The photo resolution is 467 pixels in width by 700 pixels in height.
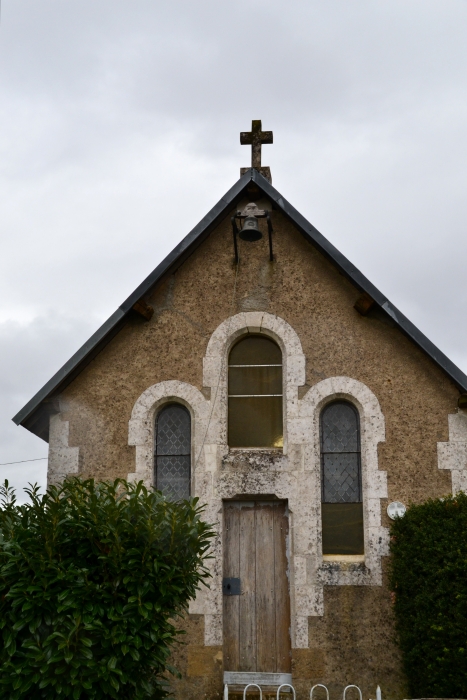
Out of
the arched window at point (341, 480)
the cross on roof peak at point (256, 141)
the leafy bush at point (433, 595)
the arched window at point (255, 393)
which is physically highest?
the cross on roof peak at point (256, 141)

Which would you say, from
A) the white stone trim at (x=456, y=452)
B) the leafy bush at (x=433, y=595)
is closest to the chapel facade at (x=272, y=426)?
the white stone trim at (x=456, y=452)

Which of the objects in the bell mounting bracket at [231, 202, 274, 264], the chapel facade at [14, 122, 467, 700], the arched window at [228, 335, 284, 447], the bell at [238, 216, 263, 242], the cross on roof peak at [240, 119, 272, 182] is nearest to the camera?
the chapel facade at [14, 122, 467, 700]

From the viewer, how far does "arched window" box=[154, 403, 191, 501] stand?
31.4 feet

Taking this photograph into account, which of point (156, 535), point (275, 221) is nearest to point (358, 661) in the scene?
point (156, 535)

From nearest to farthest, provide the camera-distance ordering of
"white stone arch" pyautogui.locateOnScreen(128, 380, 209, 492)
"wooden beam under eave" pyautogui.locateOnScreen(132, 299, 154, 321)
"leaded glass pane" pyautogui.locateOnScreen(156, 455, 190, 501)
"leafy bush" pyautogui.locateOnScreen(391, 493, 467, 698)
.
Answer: "leafy bush" pyautogui.locateOnScreen(391, 493, 467, 698)
"white stone arch" pyautogui.locateOnScreen(128, 380, 209, 492)
"leaded glass pane" pyautogui.locateOnScreen(156, 455, 190, 501)
"wooden beam under eave" pyautogui.locateOnScreen(132, 299, 154, 321)

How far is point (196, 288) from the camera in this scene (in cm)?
1010

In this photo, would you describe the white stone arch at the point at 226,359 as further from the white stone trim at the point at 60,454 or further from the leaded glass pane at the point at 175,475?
the white stone trim at the point at 60,454

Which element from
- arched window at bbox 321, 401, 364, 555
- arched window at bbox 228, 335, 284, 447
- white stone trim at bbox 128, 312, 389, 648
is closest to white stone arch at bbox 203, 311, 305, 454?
white stone trim at bbox 128, 312, 389, 648

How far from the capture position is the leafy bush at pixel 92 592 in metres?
6.18

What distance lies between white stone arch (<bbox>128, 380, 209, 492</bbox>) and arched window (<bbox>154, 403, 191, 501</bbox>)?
133 millimetres

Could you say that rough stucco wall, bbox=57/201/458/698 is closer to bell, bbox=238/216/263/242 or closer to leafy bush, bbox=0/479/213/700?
bell, bbox=238/216/263/242

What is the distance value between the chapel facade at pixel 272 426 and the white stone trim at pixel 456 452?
17 millimetres

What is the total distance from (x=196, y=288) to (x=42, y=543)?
4.45 m

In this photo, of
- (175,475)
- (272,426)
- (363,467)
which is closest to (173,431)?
(175,475)
